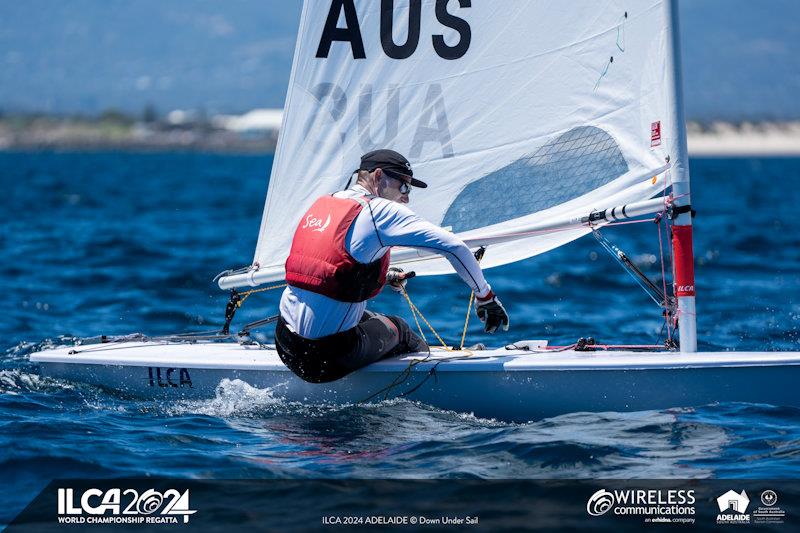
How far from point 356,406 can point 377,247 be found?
86cm

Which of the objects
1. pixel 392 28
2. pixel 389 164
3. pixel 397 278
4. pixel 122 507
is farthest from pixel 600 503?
pixel 392 28

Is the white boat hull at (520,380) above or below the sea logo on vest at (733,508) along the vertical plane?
above

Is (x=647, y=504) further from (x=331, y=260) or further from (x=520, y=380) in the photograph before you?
(x=331, y=260)

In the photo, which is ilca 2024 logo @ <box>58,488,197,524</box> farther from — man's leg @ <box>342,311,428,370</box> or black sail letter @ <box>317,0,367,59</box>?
black sail letter @ <box>317,0,367,59</box>

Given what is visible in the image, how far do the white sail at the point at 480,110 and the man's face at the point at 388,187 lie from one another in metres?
0.73

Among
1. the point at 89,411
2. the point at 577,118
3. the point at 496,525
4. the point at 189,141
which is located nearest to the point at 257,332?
the point at 89,411

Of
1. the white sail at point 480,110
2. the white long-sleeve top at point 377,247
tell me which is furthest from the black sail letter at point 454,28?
Answer: the white long-sleeve top at point 377,247

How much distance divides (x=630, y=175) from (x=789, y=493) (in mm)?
1885

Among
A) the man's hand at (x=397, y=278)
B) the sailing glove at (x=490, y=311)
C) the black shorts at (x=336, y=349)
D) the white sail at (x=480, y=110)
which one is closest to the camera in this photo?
the sailing glove at (x=490, y=311)

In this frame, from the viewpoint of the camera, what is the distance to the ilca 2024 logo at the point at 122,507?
4078mm

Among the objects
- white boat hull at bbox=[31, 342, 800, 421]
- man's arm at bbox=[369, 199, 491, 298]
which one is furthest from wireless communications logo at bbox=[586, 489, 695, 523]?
man's arm at bbox=[369, 199, 491, 298]

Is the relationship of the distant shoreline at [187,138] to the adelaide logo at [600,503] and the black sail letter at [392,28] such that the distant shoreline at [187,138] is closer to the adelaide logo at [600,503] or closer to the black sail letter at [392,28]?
the black sail letter at [392,28]

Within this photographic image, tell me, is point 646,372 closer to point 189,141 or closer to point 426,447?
point 426,447

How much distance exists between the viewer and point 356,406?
538cm
